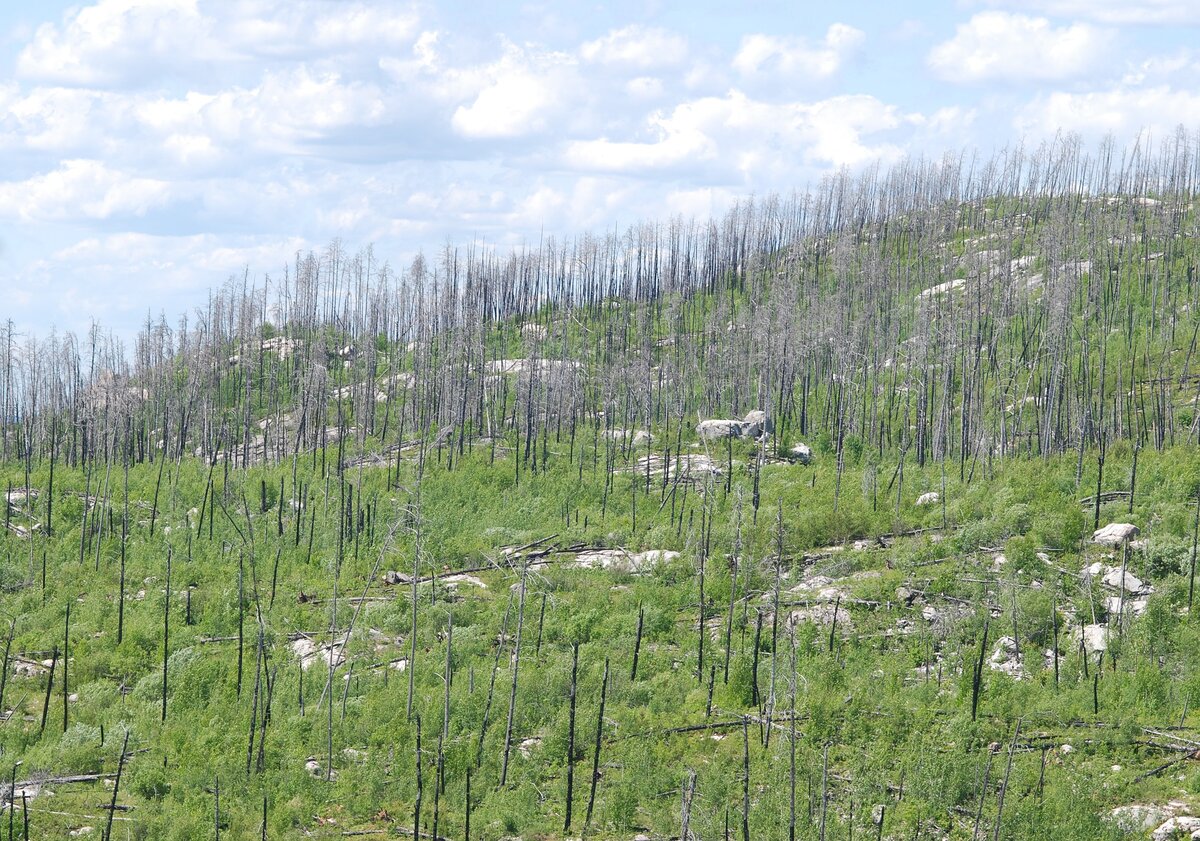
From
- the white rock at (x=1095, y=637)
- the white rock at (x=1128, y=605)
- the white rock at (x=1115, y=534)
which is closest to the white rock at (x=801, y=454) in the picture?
the white rock at (x=1115, y=534)

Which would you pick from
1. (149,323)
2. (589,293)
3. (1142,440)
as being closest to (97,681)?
(1142,440)

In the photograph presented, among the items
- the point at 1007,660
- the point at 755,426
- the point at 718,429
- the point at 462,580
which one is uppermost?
the point at 755,426

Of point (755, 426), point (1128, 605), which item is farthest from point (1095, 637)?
point (755, 426)

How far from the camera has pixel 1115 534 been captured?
118ft

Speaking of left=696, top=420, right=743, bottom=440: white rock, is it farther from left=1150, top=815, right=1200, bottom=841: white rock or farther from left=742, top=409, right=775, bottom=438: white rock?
left=1150, top=815, right=1200, bottom=841: white rock

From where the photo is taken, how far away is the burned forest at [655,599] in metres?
24.6

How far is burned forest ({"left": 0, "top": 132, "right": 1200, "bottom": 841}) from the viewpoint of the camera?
24.6 m

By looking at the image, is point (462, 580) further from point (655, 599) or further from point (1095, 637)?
point (1095, 637)

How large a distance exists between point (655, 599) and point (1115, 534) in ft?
45.1

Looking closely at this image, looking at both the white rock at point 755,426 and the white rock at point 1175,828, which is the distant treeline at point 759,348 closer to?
the white rock at point 755,426

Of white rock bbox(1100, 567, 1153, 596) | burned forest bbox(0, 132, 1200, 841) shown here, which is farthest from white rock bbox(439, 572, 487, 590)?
white rock bbox(1100, 567, 1153, 596)

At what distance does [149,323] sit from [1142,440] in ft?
228

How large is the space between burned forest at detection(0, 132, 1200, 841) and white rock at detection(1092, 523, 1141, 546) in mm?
146

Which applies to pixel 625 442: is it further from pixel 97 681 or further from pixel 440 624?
pixel 97 681
